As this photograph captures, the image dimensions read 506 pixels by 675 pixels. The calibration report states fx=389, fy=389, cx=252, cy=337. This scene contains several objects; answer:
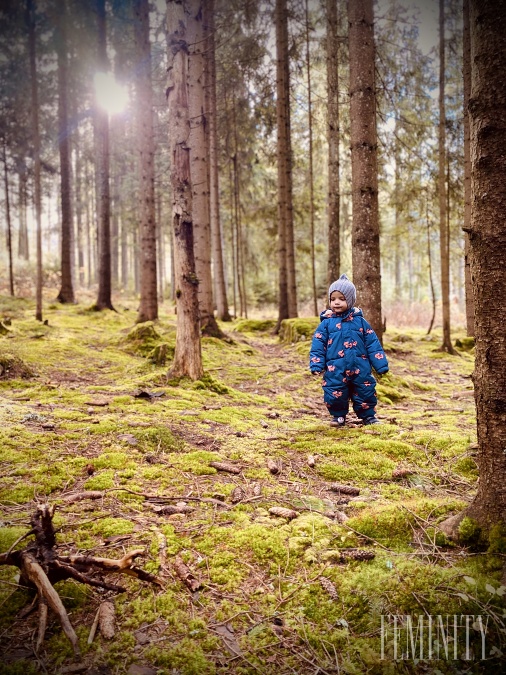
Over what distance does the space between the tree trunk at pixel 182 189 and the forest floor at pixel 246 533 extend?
0.88m

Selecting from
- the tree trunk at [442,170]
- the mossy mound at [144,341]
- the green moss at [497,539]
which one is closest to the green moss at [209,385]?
the mossy mound at [144,341]

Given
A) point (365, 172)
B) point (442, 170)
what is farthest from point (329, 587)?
point (442, 170)

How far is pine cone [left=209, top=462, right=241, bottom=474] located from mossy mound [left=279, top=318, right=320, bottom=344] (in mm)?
7064

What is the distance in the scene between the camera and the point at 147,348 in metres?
8.68

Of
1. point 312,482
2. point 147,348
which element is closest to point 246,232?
point 147,348

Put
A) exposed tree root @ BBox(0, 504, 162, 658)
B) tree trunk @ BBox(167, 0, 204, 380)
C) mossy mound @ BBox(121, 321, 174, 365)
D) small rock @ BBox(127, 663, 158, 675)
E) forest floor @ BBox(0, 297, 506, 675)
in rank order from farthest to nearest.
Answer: mossy mound @ BBox(121, 321, 174, 365)
tree trunk @ BBox(167, 0, 204, 380)
exposed tree root @ BBox(0, 504, 162, 658)
forest floor @ BBox(0, 297, 506, 675)
small rock @ BBox(127, 663, 158, 675)

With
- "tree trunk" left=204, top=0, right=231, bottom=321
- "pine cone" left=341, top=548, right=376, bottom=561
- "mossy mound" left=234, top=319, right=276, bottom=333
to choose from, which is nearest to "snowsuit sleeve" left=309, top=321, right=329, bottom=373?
"pine cone" left=341, top=548, right=376, bottom=561

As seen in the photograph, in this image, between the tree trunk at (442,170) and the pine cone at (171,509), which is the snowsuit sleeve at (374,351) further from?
the tree trunk at (442,170)

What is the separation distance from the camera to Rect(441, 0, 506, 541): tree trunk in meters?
1.93

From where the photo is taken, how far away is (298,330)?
1056 centimetres

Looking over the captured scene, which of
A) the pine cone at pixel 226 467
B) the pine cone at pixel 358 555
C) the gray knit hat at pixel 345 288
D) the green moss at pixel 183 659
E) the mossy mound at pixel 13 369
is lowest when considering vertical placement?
the green moss at pixel 183 659

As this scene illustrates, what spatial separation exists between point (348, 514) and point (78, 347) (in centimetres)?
749

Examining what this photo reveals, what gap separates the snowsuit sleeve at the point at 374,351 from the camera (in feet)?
14.5

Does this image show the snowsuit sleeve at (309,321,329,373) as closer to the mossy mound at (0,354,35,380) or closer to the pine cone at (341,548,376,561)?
the pine cone at (341,548,376,561)
